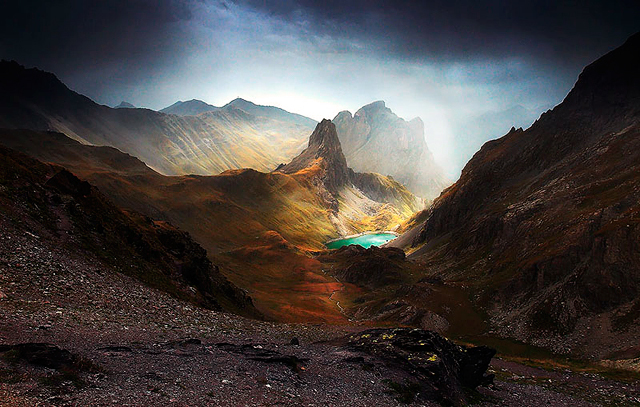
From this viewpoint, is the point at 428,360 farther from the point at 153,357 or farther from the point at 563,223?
the point at 563,223

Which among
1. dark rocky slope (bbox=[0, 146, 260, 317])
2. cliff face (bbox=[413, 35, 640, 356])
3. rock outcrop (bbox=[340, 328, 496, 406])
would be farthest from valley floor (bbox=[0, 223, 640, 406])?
cliff face (bbox=[413, 35, 640, 356])

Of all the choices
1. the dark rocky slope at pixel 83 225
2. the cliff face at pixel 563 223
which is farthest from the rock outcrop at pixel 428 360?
the cliff face at pixel 563 223

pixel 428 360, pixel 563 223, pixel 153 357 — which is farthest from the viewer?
pixel 563 223

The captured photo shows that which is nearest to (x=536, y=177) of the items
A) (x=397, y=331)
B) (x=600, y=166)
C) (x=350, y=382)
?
(x=600, y=166)

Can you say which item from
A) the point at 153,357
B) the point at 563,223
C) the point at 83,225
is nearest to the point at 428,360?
the point at 153,357

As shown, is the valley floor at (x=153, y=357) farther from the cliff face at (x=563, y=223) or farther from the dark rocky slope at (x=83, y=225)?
the cliff face at (x=563, y=223)

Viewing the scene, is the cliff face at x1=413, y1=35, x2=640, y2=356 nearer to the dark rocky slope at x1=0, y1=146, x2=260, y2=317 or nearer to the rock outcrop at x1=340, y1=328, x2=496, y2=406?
the rock outcrop at x1=340, y1=328, x2=496, y2=406

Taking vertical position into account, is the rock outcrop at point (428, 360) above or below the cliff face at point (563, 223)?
below
